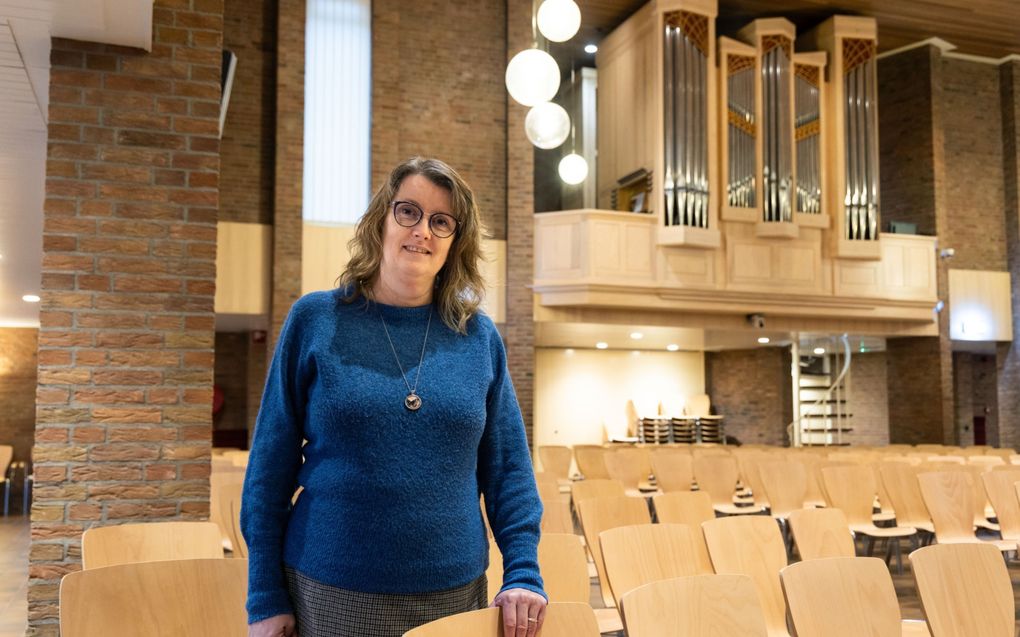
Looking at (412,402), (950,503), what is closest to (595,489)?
(950,503)

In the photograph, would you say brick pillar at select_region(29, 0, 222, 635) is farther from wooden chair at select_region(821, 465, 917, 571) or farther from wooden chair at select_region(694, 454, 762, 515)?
wooden chair at select_region(694, 454, 762, 515)

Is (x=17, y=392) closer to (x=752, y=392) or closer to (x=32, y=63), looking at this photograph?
(x=32, y=63)

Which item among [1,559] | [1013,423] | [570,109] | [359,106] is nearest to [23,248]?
[1,559]

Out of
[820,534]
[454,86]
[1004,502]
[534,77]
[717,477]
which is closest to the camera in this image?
[820,534]

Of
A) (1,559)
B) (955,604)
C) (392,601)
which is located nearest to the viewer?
(392,601)

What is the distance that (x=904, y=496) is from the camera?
21.6 ft

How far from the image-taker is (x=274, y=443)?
1742 mm

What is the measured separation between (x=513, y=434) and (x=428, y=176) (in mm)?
575

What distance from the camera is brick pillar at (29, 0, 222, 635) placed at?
3.53 metres

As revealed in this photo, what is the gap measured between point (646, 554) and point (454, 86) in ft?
30.1

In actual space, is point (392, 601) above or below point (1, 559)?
above

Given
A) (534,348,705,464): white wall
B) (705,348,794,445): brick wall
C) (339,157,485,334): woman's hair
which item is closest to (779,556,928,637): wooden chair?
(339,157,485,334): woman's hair

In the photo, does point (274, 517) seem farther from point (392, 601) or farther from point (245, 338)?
point (245, 338)

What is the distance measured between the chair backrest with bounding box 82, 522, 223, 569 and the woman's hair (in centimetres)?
153
